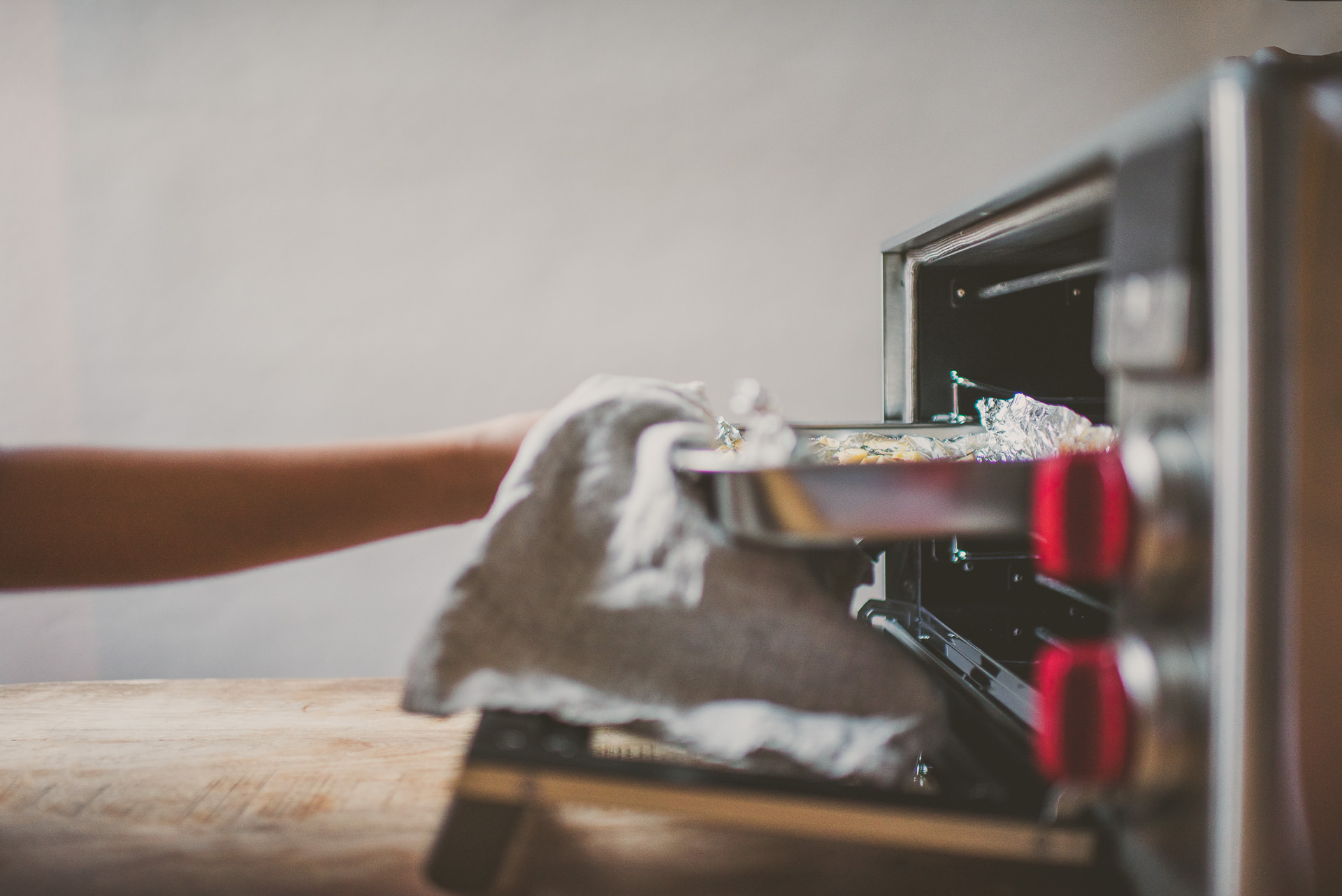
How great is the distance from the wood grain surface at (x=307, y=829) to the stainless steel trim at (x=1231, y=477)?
13 cm

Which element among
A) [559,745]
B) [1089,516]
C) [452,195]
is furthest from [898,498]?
[452,195]

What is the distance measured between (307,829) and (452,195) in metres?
1.21

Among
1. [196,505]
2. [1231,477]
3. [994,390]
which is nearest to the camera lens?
[1231,477]

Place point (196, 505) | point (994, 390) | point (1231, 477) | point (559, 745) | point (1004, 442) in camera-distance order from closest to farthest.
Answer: point (1231, 477) < point (559, 745) < point (196, 505) < point (1004, 442) < point (994, 390)

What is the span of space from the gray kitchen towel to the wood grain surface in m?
0.08

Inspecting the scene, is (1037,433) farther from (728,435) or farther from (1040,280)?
(728,435)

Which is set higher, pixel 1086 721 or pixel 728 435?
pixel 728 435

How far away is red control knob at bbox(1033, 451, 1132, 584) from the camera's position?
0.31 meters

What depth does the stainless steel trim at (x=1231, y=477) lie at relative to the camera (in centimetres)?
28

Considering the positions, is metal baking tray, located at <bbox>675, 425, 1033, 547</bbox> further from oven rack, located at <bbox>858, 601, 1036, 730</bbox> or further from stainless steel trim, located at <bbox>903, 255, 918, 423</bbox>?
stainless steel trim, located at <bbox>903, 255, 918, 423</bbox>

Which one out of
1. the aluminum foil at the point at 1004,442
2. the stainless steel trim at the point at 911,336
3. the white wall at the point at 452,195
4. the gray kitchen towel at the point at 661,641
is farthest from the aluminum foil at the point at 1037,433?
the white wall at the point at 452,195

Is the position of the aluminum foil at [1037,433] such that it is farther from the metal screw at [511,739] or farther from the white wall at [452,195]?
the white wall at [452,195]

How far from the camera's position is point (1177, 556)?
30 cm

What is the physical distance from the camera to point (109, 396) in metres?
1.46
